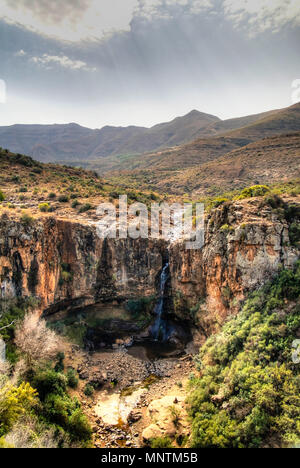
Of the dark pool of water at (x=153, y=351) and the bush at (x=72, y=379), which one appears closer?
the bush at (x=72, y=379)

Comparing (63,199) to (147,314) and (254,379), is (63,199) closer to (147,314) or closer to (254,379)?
(147,314)

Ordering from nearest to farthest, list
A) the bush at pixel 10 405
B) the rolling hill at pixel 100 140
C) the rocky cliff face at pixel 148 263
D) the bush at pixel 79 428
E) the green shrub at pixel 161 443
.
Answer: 1. the bush at pixel 10 405
2. the green shrub at pixel 161 443
3. the bush at pixel 79 428
4. the rocky cliff face at pixel 148 263
5. the rolling hill at pixel 100 140

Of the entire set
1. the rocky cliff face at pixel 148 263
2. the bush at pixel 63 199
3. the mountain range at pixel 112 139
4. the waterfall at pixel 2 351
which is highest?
the mountain range at pixel 112 139

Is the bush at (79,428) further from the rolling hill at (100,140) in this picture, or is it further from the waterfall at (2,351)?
the rolling hill at (100,140)

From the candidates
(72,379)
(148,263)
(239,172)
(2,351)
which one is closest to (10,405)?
(2,351)

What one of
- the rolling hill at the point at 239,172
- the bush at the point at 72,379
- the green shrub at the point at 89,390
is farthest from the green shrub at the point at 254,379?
the rolling hill at the point at 239,172

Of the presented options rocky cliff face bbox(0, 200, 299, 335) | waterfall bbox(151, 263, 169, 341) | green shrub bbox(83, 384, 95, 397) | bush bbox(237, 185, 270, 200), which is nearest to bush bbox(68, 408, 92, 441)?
green shrub bbox(83, 384, 95, 397)

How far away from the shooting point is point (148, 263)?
25.8 m

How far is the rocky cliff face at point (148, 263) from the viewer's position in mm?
18266

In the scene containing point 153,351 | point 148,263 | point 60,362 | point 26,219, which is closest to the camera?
point 60,362

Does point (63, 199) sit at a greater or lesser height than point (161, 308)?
greater

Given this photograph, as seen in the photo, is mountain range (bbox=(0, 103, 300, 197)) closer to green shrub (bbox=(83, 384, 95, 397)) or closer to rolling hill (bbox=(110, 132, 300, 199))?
rolling hill (bbox=(110, 132, 300, 199))

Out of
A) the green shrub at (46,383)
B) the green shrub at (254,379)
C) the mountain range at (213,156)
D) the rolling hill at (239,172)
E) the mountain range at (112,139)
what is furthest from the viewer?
the mountain range at (112,139)
